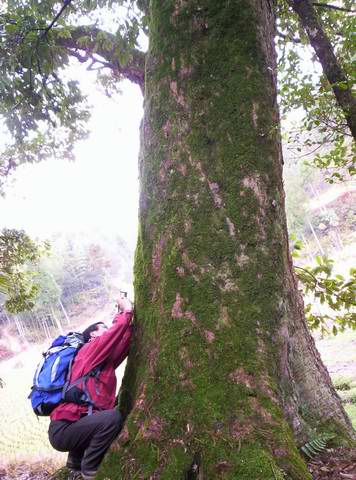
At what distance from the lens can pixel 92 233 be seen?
82.2m

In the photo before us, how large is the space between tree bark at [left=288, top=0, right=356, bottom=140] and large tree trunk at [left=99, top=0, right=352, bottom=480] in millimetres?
393

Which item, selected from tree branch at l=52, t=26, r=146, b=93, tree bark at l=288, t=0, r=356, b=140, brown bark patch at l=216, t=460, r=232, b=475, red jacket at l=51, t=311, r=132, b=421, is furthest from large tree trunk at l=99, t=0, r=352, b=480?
tree branch at l=52, t=26, r=146, b=93

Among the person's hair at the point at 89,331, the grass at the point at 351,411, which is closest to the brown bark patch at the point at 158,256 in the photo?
the person's hair at the point at 89,331

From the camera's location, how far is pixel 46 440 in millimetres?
11328

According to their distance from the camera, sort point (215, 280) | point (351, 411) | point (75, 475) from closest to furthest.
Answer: point (215, 280), point (75, 475), point (351, 411)

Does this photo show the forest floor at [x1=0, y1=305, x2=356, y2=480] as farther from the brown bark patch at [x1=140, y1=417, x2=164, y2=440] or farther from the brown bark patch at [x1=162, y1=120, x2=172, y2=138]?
the brown bark patch at [x1=162, y1=120, x2=172, y2=138]

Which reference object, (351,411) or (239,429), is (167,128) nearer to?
(239,429)

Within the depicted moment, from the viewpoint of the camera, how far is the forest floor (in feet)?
8.91

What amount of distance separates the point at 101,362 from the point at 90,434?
1.79ft

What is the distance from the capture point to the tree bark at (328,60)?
3.46 metres

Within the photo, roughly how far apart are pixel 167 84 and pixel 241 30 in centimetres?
84

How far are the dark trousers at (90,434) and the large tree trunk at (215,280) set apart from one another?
8.3 inches

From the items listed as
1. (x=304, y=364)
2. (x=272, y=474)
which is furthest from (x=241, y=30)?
(x=272, y=474)

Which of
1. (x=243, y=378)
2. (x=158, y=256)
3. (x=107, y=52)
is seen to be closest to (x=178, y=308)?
(x=158, y=256)
